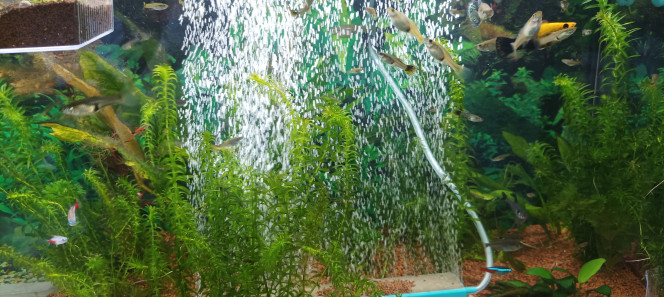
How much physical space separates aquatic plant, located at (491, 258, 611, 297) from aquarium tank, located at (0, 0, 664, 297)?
2 centimetres

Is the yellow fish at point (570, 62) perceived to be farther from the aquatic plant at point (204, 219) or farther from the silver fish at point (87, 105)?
the silver fish at point (87, 105)

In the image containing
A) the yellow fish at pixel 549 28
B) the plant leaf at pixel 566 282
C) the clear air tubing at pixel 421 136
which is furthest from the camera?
the clear air tubing at pixel 421 136

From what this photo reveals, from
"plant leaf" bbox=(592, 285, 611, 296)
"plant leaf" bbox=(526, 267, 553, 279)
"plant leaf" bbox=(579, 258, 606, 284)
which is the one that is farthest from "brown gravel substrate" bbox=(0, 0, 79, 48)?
"plant leaf" bbox=(592, 285, 611, 296)

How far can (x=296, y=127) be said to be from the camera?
3963 millimetres

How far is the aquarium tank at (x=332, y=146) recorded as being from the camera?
4012mm

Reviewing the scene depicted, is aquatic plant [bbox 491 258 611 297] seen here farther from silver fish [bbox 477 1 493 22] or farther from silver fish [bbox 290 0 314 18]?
silver fish [bbox 290 0 314 18]

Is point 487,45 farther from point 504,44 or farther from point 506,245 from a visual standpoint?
point 506,245

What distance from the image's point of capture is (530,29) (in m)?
3.73

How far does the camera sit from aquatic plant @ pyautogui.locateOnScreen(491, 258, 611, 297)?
4.17 metres

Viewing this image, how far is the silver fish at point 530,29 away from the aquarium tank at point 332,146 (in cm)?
2

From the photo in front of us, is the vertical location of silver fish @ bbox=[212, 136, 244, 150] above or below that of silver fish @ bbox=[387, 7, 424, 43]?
below

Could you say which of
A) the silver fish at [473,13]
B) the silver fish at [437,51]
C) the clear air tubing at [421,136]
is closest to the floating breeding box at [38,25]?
the silver fish at [437,51]

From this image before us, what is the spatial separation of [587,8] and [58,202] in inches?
202

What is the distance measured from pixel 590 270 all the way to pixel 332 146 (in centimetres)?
232
